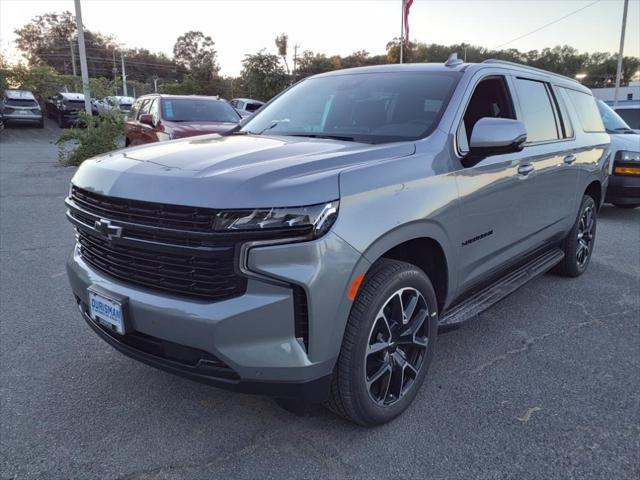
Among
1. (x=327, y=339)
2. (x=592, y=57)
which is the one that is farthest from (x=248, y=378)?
(x=592, y=57)

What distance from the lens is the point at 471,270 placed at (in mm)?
3172

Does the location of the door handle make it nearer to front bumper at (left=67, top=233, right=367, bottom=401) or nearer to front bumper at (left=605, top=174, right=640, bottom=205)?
front bumper at (left=67, top=233, right=367, bottom=401)

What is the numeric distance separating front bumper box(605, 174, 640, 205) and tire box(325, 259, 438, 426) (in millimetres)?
6773

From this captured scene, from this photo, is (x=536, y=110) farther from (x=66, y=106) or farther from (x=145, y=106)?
(x=66, y=106)

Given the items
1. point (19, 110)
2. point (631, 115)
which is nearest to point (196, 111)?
point (631, 115)

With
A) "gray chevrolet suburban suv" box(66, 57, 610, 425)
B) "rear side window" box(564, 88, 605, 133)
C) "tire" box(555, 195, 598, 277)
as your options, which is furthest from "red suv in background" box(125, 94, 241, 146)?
"tire" box(555, 195, 598, 277)

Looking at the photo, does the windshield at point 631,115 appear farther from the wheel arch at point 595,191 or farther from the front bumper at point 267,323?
the front bumper at point 267,323

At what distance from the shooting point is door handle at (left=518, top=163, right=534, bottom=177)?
3520 mm

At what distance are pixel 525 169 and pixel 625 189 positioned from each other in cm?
562

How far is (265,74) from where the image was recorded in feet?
149

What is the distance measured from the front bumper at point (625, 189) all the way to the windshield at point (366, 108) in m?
6.13

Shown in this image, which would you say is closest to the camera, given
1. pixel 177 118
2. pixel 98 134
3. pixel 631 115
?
pixel 177 118

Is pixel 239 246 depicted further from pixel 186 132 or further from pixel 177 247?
pixel 186 132

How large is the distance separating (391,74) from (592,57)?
112 metres
